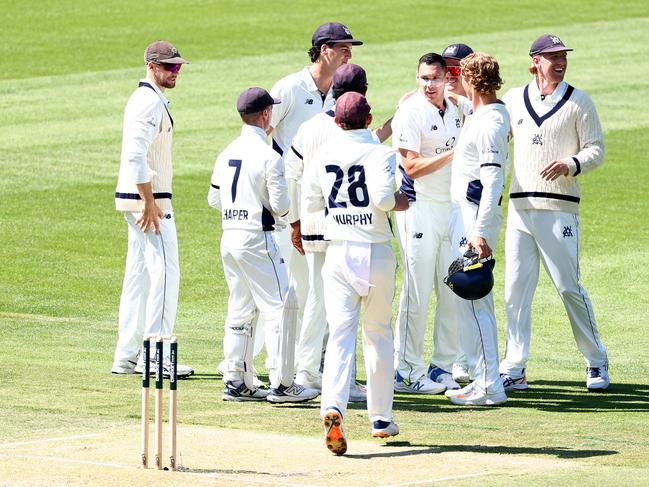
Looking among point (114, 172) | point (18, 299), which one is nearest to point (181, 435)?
point (18, 299)

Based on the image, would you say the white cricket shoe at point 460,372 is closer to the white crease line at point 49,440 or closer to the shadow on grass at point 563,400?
the shadow on grass at point 563,400

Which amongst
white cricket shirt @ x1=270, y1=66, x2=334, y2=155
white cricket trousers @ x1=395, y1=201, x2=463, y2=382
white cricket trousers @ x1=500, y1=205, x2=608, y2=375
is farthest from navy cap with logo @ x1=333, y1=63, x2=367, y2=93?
white cricket trousers @ x1=500, y1=205, x2=608, y2=375

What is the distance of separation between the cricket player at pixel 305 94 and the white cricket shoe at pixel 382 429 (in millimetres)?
2418

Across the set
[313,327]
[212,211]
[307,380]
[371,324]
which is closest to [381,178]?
[371,324]

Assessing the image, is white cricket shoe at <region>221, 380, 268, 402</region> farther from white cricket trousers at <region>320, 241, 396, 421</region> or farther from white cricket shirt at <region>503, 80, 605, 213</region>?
white cricket shirt at <region>503, 80, 605, 213</region>

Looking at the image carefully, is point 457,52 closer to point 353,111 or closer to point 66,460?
point 353,111

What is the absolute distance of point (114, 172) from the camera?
2098 centimetres

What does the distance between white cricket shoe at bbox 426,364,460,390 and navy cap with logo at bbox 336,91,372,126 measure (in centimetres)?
268

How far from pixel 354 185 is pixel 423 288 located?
210 centimetres

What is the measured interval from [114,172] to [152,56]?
9719mm

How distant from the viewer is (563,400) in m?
10.6

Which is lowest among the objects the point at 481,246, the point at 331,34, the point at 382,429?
the point at 382,429

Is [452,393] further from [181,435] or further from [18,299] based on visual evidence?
[18,299]

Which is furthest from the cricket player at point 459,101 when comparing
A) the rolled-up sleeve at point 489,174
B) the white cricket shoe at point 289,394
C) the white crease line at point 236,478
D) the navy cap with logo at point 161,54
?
the white crease line at point 236,478
